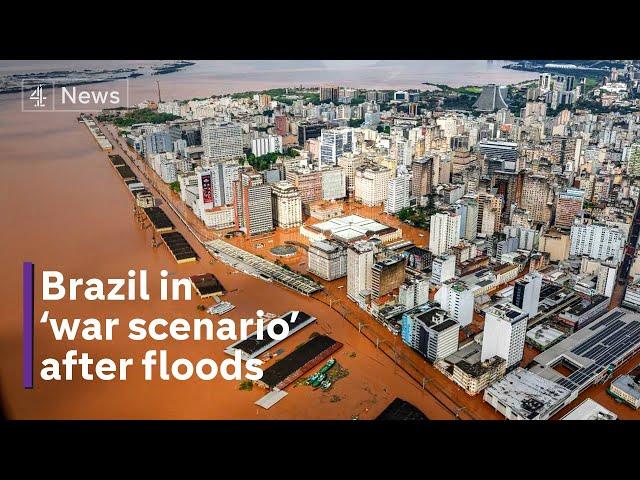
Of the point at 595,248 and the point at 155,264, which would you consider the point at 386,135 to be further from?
the point at 155,264

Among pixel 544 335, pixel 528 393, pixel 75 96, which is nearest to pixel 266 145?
pixel 544 335

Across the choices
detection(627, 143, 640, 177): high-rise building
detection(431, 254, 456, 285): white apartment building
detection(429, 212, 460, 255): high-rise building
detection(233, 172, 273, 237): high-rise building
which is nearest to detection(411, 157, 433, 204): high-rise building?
detection(429, 212, 460, 255): high-rise building

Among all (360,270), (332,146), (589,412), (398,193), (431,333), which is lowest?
(589,412)

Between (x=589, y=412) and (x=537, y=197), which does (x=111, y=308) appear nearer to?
(x=589, y=412)

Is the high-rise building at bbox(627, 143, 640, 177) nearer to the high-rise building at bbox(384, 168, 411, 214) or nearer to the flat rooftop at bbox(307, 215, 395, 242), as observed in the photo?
the high-rise building at bbox(384, 168, 411, 214)

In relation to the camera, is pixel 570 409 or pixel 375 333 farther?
pixel 375 333

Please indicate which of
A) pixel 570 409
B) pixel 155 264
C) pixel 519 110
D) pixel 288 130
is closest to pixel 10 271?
pixel 155 264

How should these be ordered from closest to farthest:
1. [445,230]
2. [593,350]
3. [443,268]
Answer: [593,350], [443,268], [445,230]
